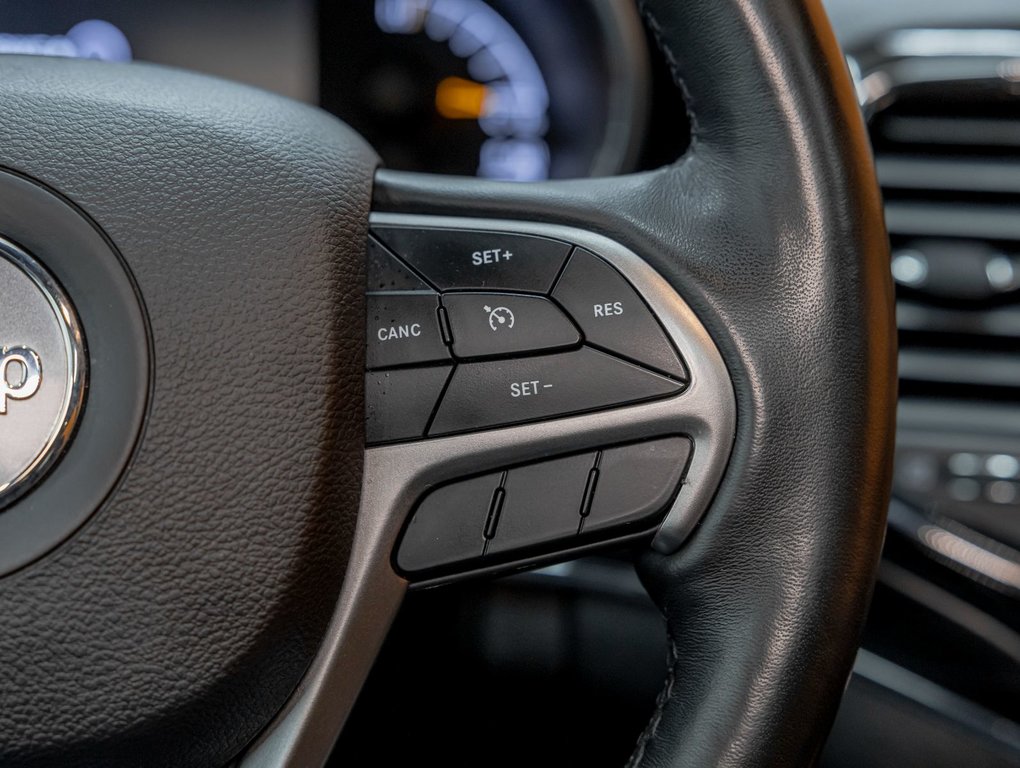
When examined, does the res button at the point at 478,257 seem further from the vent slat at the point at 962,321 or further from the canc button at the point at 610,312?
the vent slat at the point at 962,321

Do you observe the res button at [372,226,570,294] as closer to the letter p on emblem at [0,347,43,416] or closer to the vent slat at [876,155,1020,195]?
the letter p on emblem at [0,347,43,416]

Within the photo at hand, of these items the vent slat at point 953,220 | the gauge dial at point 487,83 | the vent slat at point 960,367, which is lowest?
the vent slat at point 960,367

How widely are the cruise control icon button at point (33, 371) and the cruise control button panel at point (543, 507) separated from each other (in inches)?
7.2

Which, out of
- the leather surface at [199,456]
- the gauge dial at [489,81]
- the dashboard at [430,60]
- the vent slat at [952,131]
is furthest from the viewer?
the gauge dial at [489,81]

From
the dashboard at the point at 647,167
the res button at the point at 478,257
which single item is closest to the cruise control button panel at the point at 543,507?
the res button at the point at 478,257

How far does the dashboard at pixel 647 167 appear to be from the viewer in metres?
1.10

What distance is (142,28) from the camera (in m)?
1.44

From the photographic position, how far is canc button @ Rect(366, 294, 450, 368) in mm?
613

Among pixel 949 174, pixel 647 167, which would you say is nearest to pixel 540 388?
pixel 949 174

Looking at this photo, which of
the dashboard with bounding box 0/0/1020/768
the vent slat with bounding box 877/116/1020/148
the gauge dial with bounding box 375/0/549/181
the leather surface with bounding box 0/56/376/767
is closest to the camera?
the leather surface with bounding box 0/56/376/767

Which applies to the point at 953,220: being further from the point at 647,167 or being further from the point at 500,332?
the point at 500,332

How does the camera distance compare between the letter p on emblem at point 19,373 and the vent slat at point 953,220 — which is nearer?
the letter p on emblem at point 19,373

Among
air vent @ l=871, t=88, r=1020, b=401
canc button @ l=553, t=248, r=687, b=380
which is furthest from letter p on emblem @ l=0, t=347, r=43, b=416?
air vent @ l=871, t=88, r=1020, b=401

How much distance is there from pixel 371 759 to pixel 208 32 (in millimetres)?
932
